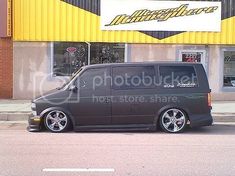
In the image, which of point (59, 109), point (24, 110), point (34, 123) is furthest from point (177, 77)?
point (24, 110)

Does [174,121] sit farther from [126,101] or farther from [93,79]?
[93,79]

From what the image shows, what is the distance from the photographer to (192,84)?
35.8 ft

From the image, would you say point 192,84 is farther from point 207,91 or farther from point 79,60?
point 79,60

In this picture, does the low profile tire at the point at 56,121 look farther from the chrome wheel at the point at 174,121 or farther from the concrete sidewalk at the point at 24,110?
the concrete sidewalk at the point at 24,110

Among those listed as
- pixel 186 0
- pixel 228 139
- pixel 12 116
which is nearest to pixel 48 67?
pixel 12 116

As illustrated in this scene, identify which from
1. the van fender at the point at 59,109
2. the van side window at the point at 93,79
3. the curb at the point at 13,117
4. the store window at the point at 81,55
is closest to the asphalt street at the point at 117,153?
the van fender at the point at 59,109

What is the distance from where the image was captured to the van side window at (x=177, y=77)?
10.9m

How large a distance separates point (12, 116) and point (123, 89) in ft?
12.4

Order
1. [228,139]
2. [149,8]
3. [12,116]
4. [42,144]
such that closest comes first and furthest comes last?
[42,144]
[228,139]
[12,116]
[149,8]

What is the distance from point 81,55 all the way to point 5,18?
290 centimetres

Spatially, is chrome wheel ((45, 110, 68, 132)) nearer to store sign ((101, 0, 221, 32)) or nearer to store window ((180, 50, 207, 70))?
store sign ((101, 0, 221, 32))

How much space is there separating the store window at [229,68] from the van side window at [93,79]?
747 centimetres

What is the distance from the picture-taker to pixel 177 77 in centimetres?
1092

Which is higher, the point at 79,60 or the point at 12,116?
the point at 79,60
